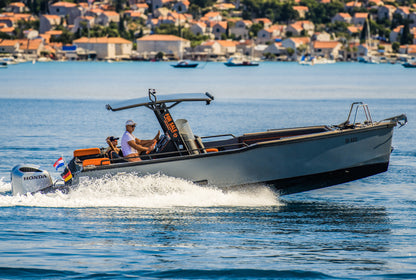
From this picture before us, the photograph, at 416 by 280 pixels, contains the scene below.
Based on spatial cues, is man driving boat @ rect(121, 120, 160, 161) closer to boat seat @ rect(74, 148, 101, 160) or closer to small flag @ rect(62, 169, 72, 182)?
boat seat @ rect(74, 148, 101, 160)

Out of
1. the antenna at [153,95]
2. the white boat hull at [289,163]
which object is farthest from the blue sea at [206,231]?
the antenna at [153,95]

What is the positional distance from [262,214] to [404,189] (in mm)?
4456

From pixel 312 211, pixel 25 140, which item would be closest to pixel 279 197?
pixel 312 211

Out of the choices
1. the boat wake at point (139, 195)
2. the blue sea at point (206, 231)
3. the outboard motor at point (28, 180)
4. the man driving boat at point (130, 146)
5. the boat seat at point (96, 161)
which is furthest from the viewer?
the outboard motor at point (28, 180)

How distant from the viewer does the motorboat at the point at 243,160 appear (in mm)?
13516

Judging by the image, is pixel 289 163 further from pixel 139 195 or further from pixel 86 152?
pixel 86 152

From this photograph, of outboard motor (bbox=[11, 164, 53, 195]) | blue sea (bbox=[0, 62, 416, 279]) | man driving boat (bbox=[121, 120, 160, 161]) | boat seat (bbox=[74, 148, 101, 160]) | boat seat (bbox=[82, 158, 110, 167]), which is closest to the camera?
blue sea (bbox=[0, 62, 416, 279])

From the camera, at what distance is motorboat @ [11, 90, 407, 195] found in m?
13.5

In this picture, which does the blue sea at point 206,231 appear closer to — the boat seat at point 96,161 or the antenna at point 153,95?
the boat seat at point 96,161

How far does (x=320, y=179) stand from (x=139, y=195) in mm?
3368

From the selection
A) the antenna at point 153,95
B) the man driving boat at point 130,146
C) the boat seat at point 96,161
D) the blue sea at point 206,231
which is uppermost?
the antenna at point 153,95

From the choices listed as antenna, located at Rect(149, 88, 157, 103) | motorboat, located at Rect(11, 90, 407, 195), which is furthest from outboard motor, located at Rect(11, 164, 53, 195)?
antenna, located at Rect(149, 88, 157, 103)

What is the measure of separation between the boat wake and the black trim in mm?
348

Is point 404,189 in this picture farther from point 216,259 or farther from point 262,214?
point 216,259
